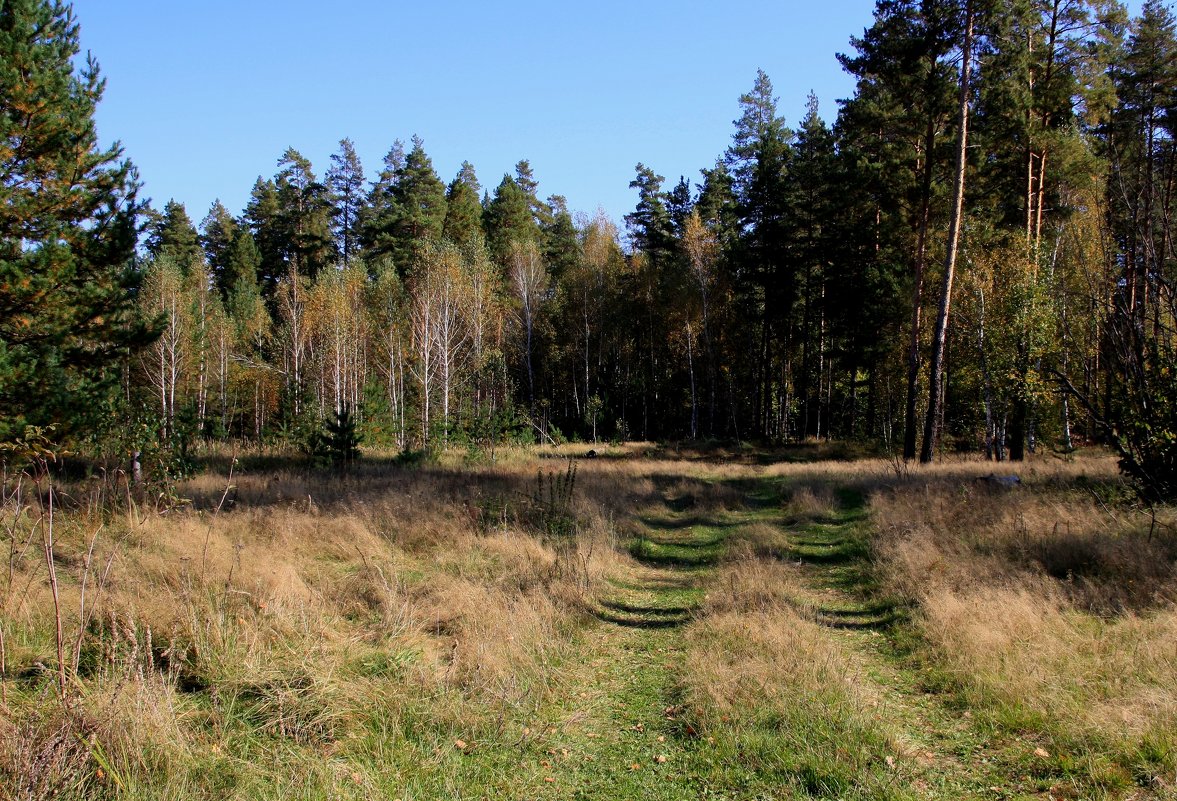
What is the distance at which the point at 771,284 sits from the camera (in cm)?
3266

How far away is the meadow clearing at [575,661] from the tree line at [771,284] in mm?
3221

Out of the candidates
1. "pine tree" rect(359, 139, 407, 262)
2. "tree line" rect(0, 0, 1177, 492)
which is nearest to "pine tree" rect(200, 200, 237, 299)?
"tree line" rect(0, 0, 1177, 492)

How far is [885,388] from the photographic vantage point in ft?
99.5

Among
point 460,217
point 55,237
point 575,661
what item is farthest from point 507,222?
point 575,661

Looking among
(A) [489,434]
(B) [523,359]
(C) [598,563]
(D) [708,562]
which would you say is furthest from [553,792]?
(B) [523,359]

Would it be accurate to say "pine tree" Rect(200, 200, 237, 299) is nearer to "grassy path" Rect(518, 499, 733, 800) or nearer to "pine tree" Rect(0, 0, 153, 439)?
"pine tree" Rect(0, 0, 153, 439)

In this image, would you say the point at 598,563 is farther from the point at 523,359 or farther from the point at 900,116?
the point at 523,359

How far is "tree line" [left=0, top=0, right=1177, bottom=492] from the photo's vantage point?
1109cm

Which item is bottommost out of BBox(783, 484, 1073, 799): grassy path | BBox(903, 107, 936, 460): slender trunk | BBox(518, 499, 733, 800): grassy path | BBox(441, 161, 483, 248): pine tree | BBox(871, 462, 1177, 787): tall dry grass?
BBox(518, 499, 733, 800): grassy path

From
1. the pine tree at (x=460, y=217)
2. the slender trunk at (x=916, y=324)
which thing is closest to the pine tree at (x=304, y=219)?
the pine tree at (x=460, y=217)

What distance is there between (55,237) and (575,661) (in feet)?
38.5

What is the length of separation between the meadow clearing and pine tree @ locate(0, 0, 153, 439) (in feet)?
7.56

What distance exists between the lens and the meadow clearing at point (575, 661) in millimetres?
3463

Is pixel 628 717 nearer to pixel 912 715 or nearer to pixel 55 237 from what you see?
pixel 912 715
